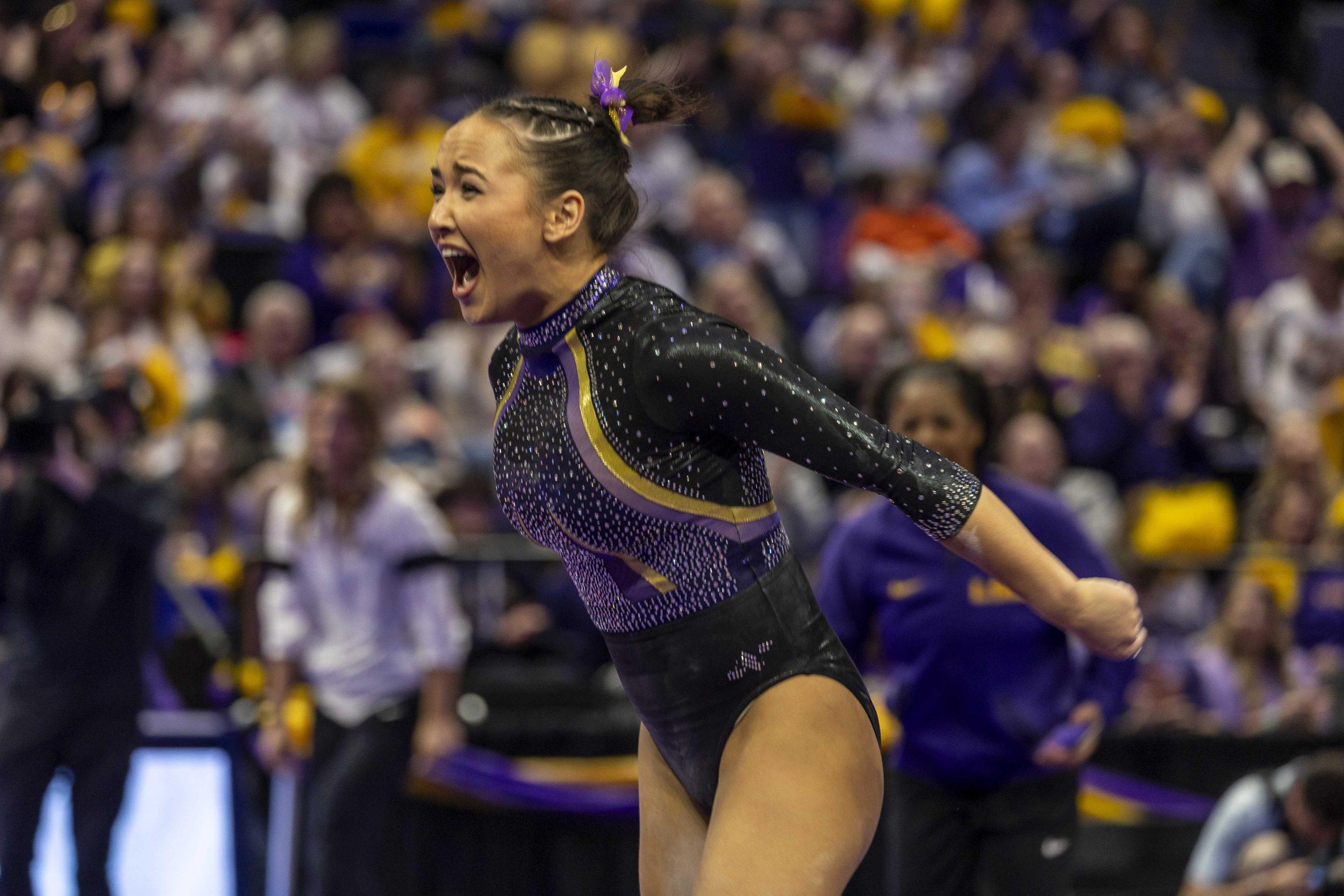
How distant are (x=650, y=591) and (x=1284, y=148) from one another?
29.4ft

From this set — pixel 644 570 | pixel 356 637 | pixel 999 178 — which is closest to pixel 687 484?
pixel 644 570

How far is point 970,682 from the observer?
11.8 feet

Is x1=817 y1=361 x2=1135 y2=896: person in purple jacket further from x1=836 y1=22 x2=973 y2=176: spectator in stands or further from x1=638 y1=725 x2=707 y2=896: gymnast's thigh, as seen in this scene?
x1=836 y1=22 x2=973 y2=176: spectator in stands

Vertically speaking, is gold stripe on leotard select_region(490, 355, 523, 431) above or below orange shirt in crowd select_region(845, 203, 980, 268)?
below

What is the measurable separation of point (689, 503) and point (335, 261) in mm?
6156

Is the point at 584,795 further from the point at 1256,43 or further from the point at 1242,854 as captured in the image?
the point at 1256,43

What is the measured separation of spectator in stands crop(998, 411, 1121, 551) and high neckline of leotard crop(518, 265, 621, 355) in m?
2.95

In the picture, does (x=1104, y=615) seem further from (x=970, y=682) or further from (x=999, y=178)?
(x=999, y=178)

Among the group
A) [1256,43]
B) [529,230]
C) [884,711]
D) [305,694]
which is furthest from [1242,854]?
[1256,43]

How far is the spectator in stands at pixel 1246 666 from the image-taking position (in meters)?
5.94

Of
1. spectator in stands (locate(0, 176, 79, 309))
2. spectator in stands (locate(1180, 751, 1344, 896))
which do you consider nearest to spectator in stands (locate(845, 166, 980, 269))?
spectator in stands (locate(0, 176, 79, 309))

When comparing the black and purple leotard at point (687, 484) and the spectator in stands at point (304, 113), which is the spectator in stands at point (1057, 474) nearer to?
the black and purple leotard at point (687, 484)

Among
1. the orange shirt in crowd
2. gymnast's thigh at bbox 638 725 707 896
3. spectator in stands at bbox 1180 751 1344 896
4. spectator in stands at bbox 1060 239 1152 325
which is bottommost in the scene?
spectator in stands at bbox 1180 751 1344 896

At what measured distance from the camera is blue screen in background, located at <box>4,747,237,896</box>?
17.2 feet
